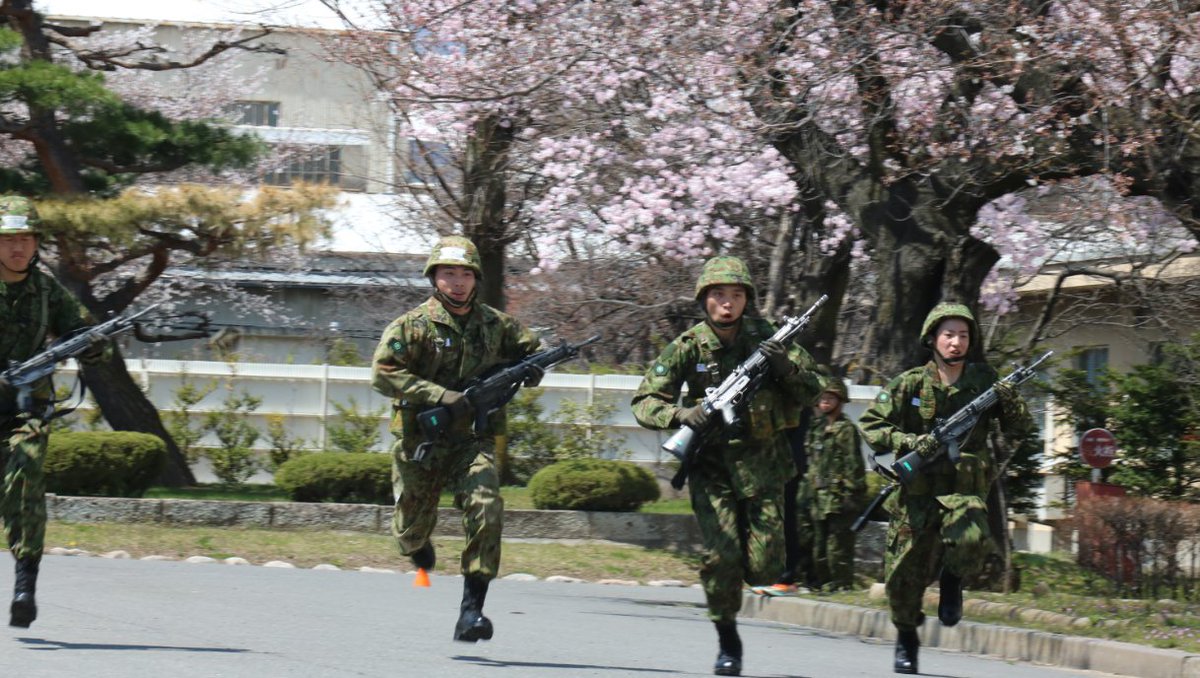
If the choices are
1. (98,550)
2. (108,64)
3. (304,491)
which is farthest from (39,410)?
(108,64)

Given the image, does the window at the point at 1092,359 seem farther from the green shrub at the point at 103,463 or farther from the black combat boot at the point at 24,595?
the black combat boot at the point at 24,595

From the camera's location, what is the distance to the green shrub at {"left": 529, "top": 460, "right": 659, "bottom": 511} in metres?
17.3

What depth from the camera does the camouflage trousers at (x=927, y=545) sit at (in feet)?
28.0

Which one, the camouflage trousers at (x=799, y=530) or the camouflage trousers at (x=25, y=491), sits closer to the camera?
the camouflage trousers at (x=25, y=491)

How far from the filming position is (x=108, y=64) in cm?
1988

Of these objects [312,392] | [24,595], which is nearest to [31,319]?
[24,595]

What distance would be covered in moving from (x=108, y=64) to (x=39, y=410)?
42.2 feet

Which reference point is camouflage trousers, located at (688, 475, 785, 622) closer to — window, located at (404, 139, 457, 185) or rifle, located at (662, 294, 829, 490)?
rifle, located at (662, 294, 829, 490)

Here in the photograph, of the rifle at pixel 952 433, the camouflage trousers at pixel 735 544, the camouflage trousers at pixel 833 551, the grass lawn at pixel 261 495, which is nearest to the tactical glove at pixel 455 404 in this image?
the camouflage trousers at pixel 735 544

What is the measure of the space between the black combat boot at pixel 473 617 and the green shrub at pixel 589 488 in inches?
369

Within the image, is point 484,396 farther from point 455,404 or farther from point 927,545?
point 927,545

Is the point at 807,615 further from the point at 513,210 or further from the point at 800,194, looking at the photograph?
the point at 513,210

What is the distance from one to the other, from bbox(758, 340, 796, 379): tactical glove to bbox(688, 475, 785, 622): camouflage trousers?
0.60 m

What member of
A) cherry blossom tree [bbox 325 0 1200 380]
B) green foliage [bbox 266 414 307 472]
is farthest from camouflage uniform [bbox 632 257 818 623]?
green foliage [bbox 266 414 307 472]
